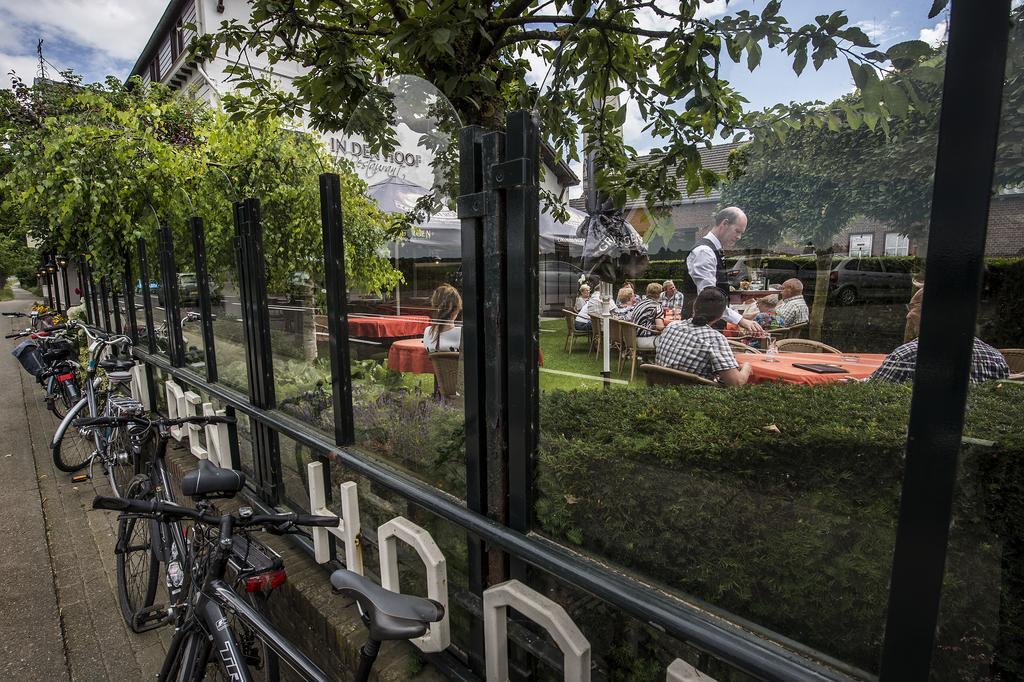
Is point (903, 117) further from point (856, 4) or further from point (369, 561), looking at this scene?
point (369, 561)

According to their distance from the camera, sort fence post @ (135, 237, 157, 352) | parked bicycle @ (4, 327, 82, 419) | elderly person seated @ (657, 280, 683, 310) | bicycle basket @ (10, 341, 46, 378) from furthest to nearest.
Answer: bicycle basket @ (10, 341, 46, 378)
parked bicycle @ (4, 327, 82, 419)
fence post @ (135, 237, 157, 352)
elderly person seated @ (657, 280, 683, 310)

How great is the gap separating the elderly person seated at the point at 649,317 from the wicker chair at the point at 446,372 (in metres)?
0.81

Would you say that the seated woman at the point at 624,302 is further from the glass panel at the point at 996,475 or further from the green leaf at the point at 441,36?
the green leaf at the point at 441,36

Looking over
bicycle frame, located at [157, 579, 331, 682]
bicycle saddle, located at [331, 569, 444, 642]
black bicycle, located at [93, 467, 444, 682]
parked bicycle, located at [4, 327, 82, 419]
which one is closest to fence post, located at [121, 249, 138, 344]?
parked bicycle, located at [4, 327, 82, 419]

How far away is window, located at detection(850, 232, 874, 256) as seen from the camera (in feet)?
2.94

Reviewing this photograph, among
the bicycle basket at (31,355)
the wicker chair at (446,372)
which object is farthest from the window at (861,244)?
the bicycle basket at (31,355)

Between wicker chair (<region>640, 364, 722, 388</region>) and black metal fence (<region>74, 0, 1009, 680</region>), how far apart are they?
0.35m

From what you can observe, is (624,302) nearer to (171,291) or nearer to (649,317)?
(649,317)

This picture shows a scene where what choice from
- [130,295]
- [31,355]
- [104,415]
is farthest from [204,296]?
[31,355]

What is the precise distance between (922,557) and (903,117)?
2.25ft

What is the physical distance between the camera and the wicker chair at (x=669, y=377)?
4.00ft

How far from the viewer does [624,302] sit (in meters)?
1.29

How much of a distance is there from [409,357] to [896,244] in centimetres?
167

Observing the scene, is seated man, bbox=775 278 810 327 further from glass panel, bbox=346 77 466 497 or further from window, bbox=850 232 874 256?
glass panel, bbox=346 77 466 497
